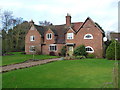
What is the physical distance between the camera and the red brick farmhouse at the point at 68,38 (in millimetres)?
28609

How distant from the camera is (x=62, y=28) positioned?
3609 centimetres

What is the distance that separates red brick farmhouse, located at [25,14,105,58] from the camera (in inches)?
1126

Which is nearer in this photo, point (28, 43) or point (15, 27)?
point (28, 43)

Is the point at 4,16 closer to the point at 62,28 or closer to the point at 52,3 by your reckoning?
the point at 62,28

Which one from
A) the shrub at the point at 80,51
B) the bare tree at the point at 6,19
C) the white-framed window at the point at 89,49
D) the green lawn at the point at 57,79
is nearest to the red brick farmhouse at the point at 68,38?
the white-framed window at the point at 89,49

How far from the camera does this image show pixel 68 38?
3212 cm

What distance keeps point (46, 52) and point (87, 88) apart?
2787cm

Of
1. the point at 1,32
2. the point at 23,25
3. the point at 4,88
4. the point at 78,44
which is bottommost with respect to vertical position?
the point at 4,88

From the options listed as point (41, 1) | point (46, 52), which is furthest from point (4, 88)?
point (46, 52)

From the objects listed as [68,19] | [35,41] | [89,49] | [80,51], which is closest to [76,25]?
[68,19]

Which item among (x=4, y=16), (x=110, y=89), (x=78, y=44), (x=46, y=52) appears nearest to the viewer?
(x=110, y=89)

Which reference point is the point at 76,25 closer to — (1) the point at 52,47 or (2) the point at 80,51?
(1) the point at 52,47

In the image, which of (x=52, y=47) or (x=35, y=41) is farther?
(x=35, y=41)

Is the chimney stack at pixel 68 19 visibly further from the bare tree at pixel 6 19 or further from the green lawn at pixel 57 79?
the green lawn at pixel 57 79
